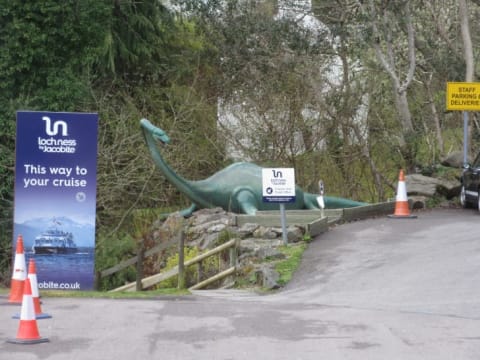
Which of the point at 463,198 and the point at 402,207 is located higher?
the point at 463,198

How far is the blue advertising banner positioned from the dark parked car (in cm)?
1007

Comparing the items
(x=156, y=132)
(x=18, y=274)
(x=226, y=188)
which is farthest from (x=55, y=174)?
(x=226, y=188)

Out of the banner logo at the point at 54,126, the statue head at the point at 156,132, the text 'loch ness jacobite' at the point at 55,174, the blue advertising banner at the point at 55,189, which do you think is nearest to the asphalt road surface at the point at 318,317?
the blue advertising banner at the point at 55,189

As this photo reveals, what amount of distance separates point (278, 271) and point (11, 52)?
42.7 ft

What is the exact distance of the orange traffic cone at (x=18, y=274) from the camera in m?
11.2

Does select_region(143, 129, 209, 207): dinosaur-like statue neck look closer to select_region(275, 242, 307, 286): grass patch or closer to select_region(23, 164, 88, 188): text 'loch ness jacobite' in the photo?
select_region(275, 242, 307, 286): grass patch

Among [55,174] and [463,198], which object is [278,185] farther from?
[463,198]

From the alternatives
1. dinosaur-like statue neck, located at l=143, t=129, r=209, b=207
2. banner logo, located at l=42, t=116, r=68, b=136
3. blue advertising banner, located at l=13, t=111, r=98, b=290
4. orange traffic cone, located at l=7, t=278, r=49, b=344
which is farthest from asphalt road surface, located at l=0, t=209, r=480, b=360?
dinosaur-like statue neck, located at l=143, t=129, r=209, b=207

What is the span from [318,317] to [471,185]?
1132cm

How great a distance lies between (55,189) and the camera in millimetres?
13273

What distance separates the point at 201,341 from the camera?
929cm

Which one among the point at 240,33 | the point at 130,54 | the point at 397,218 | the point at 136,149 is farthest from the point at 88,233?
the point at 130,54

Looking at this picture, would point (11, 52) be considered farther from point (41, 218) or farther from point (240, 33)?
point (41, 218)

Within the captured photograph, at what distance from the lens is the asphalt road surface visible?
28.9 feet
